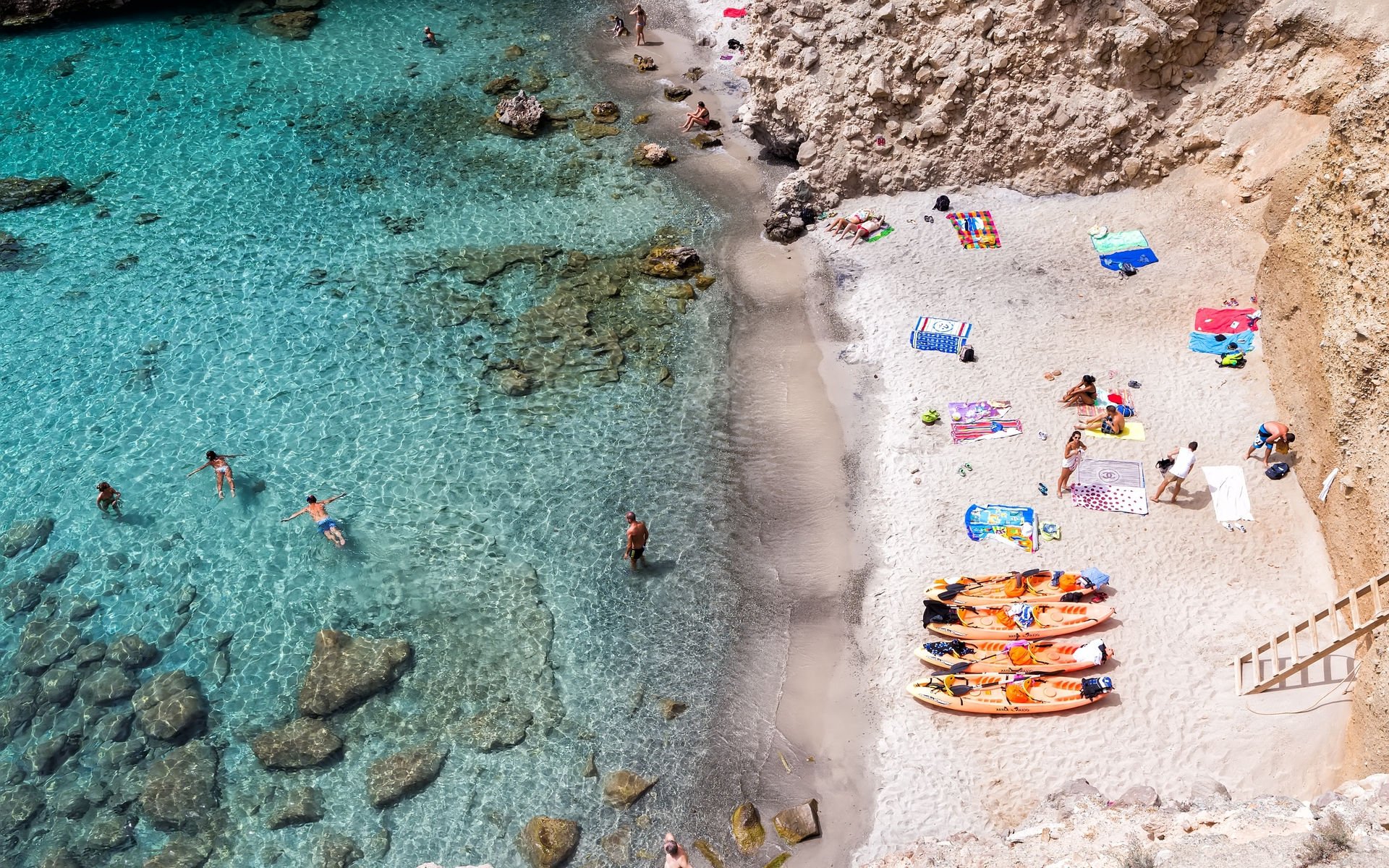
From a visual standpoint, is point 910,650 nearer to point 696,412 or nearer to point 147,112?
point 696,412

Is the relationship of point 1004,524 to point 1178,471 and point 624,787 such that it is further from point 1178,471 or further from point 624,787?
point 624,787

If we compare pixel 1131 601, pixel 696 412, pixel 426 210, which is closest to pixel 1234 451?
pixel 1131 601

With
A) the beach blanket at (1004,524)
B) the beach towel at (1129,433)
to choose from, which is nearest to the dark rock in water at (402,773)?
the beach blanket at (1004,524)

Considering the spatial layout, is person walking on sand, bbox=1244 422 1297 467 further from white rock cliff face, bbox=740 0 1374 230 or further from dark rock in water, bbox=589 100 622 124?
dark rock in water, bbox=589 100 622 124

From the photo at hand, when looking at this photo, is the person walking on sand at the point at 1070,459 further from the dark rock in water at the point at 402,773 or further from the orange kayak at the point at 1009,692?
the dark rock in water at the point at 402,773

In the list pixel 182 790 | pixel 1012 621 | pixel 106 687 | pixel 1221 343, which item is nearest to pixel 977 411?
pixel 1012 621

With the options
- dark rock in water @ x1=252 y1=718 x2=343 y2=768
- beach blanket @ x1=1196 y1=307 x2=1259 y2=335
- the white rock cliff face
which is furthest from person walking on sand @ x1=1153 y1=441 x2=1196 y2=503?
dark rock in water @ x1=252 y1=718 x2=343 y2=768

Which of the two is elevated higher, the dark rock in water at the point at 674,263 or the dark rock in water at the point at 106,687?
the dark rock in water at the point at 674,263
